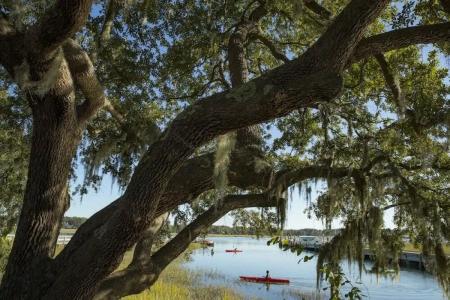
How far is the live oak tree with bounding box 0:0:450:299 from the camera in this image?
11.5 feet

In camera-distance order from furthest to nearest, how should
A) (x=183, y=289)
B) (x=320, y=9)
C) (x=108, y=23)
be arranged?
(x=183, y=289)
(x=320, y=9)
(x=108, y=23)

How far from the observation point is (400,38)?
3855 millimetres

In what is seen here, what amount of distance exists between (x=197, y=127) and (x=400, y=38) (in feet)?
6.78

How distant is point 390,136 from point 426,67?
132 centimetres

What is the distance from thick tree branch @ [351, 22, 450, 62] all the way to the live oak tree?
1 centimetres

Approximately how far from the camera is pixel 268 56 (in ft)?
30.6

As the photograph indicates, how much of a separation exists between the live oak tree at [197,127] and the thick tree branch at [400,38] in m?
0.01

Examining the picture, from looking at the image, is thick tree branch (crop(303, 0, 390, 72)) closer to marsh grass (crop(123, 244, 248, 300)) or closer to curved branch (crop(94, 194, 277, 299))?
curved branch (crop(94, 194, 277, 299))

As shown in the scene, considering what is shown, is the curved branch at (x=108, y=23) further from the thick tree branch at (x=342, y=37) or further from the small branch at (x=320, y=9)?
the thick tree branch at (x=342, y=37)

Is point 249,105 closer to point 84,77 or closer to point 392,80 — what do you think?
point 84,77

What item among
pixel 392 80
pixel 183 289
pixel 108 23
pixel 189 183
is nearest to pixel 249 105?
pixel 189 183

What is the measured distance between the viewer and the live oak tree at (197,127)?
3510 millimetres

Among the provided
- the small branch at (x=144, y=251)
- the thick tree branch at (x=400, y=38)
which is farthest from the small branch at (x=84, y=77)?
the thick tree branch at (x=400, y=38)

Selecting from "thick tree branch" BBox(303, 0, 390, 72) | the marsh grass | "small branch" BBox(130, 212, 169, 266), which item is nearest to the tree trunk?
"small branch" BBox(130, 212, 169, 266)
